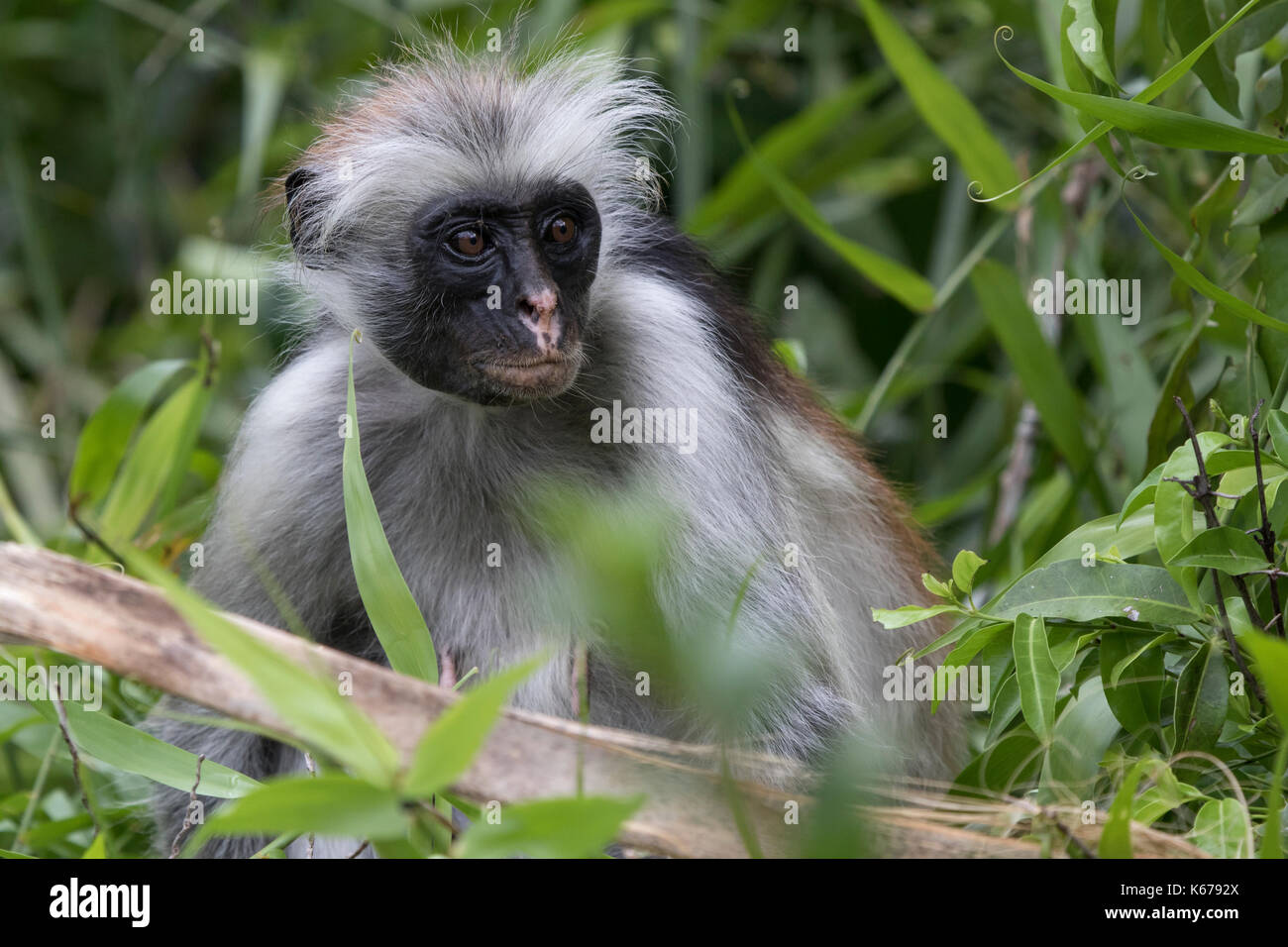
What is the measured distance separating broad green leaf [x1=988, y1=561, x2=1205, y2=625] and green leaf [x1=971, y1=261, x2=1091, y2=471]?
158 centimetres

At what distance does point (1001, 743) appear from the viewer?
8.17 ft

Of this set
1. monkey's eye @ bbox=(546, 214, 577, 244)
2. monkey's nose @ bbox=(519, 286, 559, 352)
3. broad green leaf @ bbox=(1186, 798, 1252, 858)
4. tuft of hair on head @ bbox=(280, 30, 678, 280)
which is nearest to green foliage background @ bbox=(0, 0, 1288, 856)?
broad green leaf @ bbox=(1186, 798, 1252, 858)

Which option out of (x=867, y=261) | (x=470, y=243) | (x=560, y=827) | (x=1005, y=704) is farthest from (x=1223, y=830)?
(x=867, y=261)

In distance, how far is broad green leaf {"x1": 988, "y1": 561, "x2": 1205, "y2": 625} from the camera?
92.2 inches

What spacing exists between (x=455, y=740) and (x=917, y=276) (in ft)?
9.52

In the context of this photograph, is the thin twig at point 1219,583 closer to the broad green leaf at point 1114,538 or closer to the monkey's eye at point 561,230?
the broad green leaf at point 1114,538

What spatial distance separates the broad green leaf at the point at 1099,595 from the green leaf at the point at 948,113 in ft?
6.06

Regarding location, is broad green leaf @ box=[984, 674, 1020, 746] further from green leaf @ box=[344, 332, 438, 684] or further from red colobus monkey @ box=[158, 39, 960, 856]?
green leaf @ box=[344, 332, 438, 684]

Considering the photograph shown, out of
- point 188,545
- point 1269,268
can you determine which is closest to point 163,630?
point 188,545

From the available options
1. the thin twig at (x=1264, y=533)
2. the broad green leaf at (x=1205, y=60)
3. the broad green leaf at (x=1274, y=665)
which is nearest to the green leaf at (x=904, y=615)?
the thin twig at (x=1264, y=533)

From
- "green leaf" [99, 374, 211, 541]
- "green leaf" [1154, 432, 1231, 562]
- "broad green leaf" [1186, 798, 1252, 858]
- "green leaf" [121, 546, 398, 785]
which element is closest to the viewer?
"green leaf" [121, 546, 398, 785]

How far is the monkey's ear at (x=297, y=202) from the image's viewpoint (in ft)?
10.9

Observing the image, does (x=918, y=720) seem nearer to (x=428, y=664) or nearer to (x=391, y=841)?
(x=428, y=664)

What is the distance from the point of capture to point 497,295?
294 centimetres
